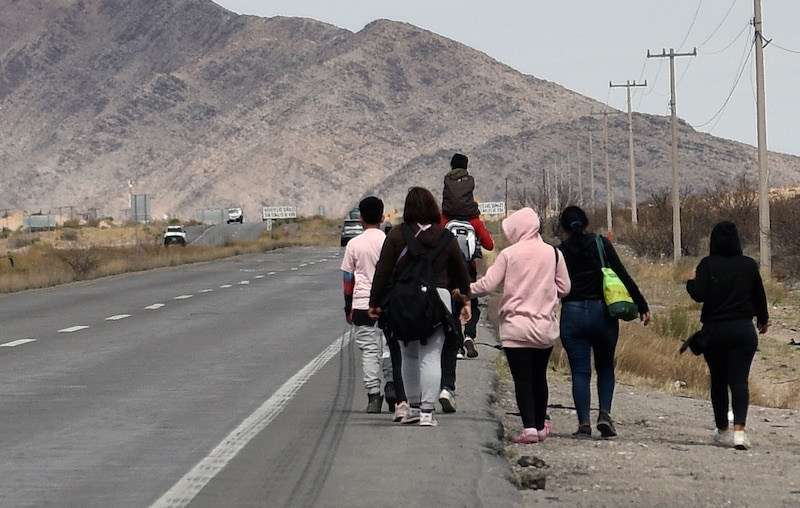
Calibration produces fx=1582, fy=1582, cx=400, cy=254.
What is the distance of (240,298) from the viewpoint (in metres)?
33.0

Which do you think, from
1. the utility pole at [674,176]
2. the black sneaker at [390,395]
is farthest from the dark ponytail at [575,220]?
the utility pole at [674,176]

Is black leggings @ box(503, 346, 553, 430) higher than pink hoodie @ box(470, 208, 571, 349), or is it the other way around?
pink hoodie @ box(470, 208, 571, 349)

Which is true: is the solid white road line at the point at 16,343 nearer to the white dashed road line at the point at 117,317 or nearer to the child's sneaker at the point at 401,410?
the white dashed road line at the point at 117,317

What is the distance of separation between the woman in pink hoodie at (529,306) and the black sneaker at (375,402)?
1671mm

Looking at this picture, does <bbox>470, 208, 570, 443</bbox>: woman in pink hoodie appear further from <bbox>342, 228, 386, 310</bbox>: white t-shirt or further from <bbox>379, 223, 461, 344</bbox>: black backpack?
<bbox>342, 228, 386, 310</bbox>: white t-shirt

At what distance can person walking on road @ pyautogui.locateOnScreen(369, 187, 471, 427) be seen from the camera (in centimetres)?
1203

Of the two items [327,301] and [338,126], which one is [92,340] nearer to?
[327,301]

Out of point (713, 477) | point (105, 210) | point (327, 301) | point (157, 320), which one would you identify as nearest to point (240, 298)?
point (327, 301)

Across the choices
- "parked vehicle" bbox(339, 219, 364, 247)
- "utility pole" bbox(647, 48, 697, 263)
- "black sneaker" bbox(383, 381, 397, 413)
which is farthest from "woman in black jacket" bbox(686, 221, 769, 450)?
"parked vehicle" bbox(339, 219, 364, 247)

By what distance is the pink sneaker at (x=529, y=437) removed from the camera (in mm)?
11705

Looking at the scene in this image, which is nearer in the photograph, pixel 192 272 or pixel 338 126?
pixel 192 272

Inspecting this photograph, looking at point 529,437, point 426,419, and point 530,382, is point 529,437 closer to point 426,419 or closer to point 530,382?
point 530,382

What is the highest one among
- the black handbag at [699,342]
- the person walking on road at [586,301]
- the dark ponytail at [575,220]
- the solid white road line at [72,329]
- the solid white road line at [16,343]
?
the dark ponytail at [575,220]

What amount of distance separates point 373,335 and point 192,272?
36.9 metres
